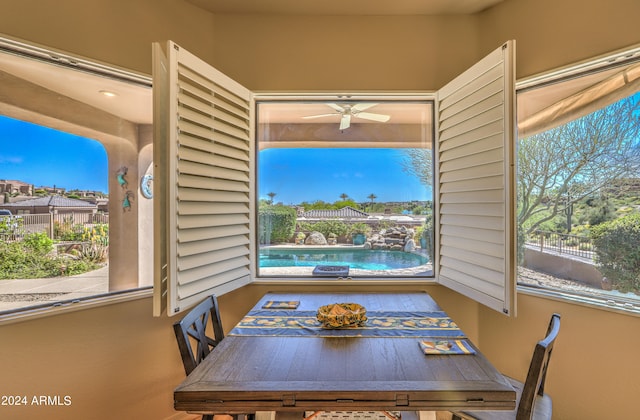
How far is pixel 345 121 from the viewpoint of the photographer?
8.05ft

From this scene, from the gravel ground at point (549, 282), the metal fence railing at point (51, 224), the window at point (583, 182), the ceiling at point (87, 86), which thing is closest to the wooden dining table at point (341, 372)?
the gravel ground at point (549, 282)

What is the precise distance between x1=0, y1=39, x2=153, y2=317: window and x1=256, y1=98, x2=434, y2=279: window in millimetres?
864

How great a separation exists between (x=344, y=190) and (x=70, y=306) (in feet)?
6.27

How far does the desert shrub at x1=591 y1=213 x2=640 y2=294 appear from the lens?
1737 mm

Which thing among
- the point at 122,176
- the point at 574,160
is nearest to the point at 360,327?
the point at 574,160

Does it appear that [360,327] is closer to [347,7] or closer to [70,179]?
[70,179]

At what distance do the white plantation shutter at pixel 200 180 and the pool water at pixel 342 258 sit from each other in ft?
0.78

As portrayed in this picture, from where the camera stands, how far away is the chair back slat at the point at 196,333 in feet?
4.50

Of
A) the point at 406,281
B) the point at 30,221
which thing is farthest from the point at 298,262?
the point at 30,221

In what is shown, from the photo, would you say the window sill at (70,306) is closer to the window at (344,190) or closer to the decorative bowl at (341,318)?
the window at (344,190)

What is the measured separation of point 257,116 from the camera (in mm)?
2467

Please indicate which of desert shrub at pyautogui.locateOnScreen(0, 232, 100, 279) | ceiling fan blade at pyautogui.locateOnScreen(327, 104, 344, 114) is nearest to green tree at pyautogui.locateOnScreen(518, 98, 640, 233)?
ceiling fan blade at pyautogui.locateOnScreen(327, 104, 344, 114)

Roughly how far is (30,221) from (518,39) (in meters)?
3.22

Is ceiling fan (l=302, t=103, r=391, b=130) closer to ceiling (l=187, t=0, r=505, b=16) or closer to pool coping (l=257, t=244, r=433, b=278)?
ceiling (l=187, t=0, r=505, b=16)
